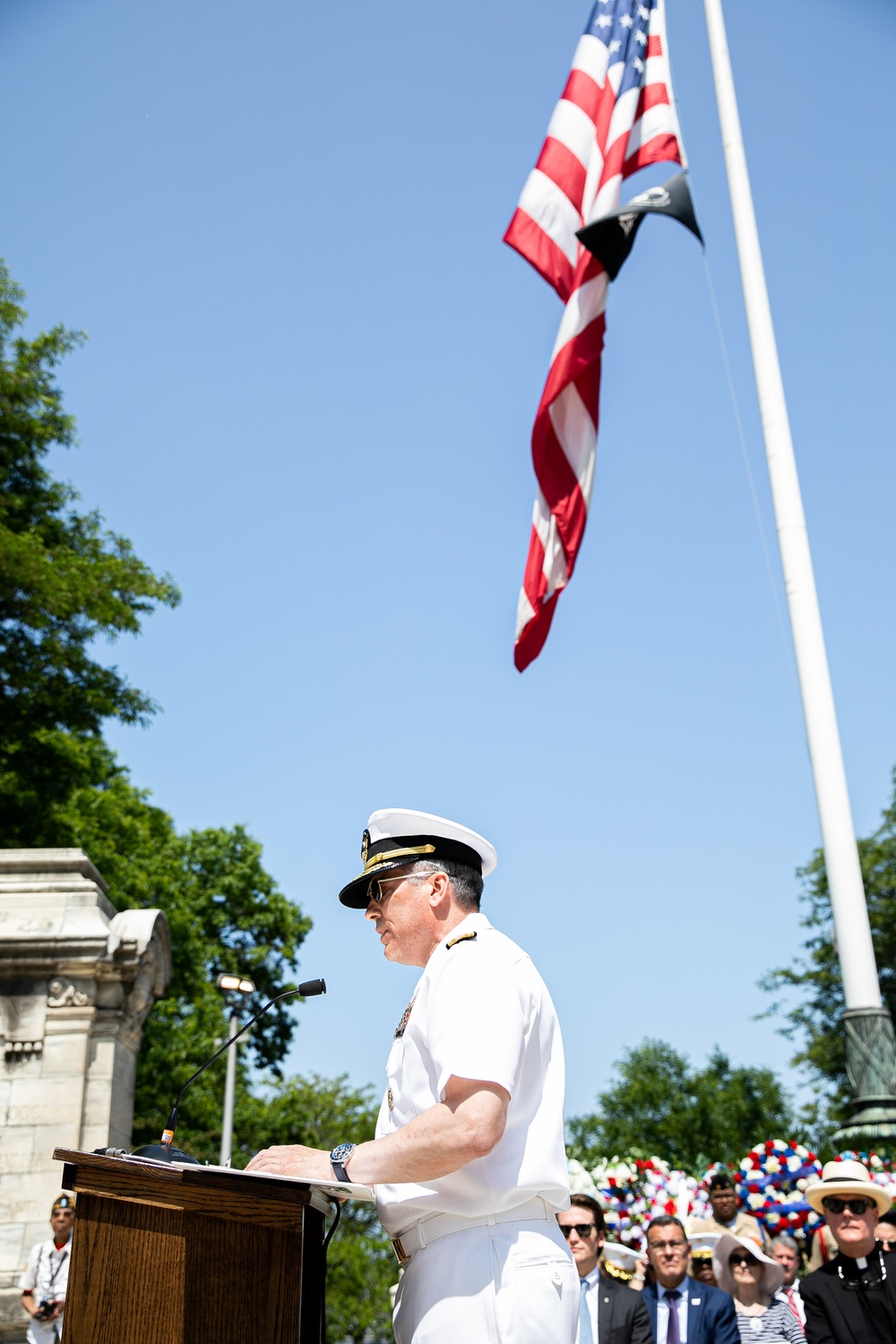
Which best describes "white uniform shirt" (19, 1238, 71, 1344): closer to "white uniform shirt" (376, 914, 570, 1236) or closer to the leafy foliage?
"white uniform shirt" (376, 914, 570, 1236)

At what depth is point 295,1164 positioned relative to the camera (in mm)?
2791

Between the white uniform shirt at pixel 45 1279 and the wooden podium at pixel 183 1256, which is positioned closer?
the wooden podium at pixel 183 1256

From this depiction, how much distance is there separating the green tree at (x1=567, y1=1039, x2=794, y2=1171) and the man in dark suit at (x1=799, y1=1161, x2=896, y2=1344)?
157 ft

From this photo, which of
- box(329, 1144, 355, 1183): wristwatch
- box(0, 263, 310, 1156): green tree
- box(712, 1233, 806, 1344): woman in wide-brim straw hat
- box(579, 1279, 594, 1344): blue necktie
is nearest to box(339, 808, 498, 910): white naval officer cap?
box(329, 1144, 355, 1183): wristwatch

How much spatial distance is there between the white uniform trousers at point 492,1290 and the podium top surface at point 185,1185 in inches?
14.2

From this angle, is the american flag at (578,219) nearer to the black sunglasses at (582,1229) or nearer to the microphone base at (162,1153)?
the black sunglasses at (582,1229)

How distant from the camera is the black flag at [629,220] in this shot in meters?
9.59

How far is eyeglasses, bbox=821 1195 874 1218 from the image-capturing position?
599 centimetres

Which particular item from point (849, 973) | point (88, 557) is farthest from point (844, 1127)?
point (88, 557)

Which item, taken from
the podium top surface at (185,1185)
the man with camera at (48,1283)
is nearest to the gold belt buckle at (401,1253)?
the podium top surface at (185,1185)

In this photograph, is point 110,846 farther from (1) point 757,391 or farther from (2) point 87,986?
(1) point 757,391

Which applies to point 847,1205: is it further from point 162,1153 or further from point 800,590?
point 800,590

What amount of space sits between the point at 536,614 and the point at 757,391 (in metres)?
2.63

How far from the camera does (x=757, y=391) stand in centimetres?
1069
